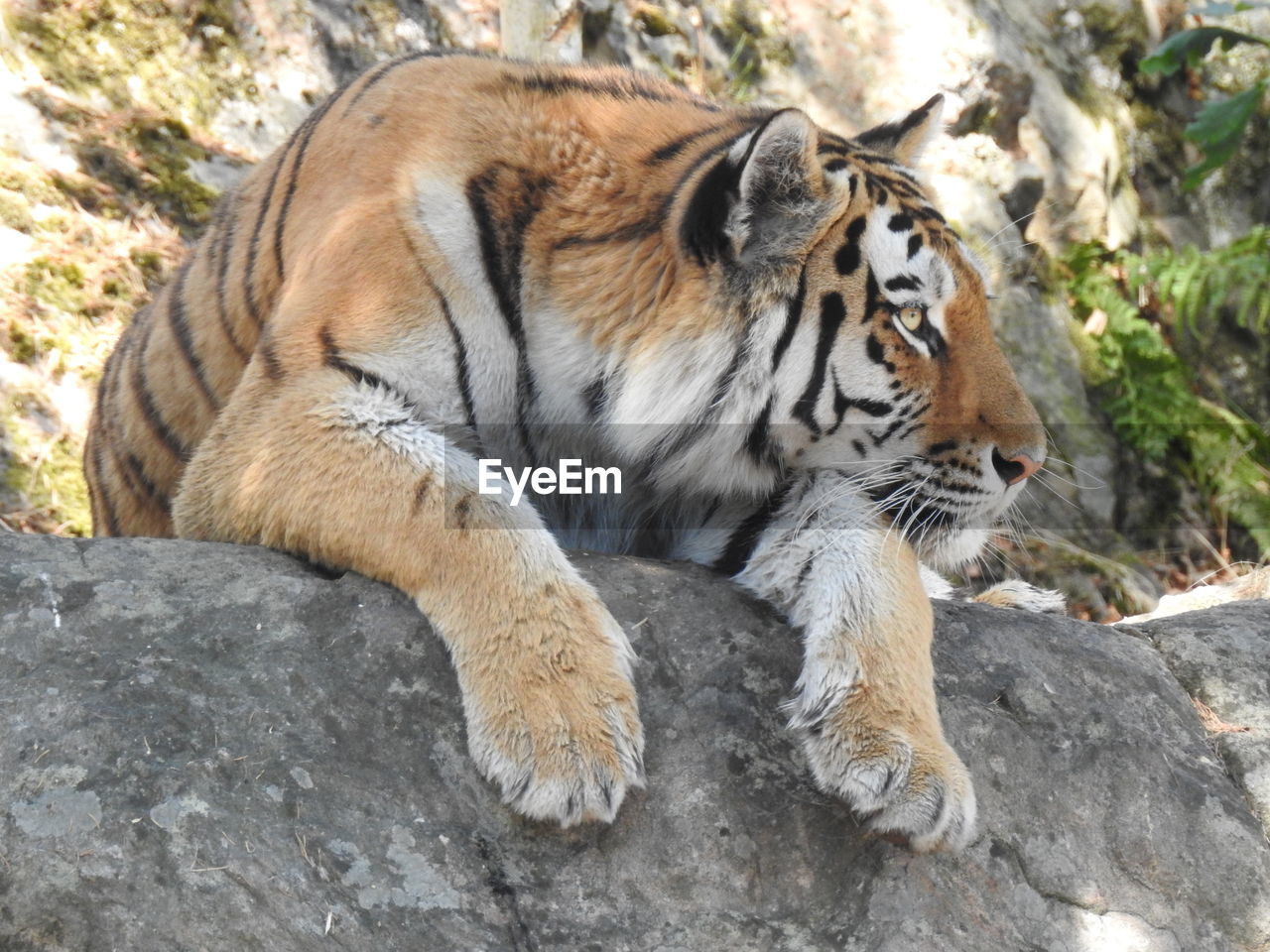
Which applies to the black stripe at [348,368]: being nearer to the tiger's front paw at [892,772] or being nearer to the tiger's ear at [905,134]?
the tiger's front paw at [892,772]

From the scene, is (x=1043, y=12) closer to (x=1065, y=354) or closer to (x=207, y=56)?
(x=1065, y=354)

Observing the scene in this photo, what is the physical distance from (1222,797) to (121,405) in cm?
337

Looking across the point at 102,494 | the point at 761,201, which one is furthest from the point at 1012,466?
the point at 102,494

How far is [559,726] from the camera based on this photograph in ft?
7.47

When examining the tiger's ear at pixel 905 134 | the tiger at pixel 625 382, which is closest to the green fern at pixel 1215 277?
the tiger's ear at pixel 905 134

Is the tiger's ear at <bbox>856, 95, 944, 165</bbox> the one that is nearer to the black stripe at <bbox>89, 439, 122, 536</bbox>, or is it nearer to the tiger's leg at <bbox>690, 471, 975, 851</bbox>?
the tiger's leg at <bbox>690, 471, 975, 851</bbox>

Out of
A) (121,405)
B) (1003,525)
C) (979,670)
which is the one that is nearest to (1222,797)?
(979,670)

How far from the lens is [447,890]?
2186 millimetres

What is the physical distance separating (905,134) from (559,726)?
2.04m

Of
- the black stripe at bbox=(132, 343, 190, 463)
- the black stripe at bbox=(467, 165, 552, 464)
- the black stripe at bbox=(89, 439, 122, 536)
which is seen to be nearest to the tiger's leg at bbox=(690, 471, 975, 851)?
the black stripe at bbox=(467, 165, 552, 464)

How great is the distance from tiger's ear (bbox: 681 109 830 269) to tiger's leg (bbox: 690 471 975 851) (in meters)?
0.59

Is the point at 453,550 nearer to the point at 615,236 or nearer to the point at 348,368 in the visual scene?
the point at 348,368

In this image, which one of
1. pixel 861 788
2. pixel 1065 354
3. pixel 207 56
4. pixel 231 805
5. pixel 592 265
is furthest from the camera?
pixel 1065 354

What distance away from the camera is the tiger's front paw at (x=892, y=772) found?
2322 millimetres
